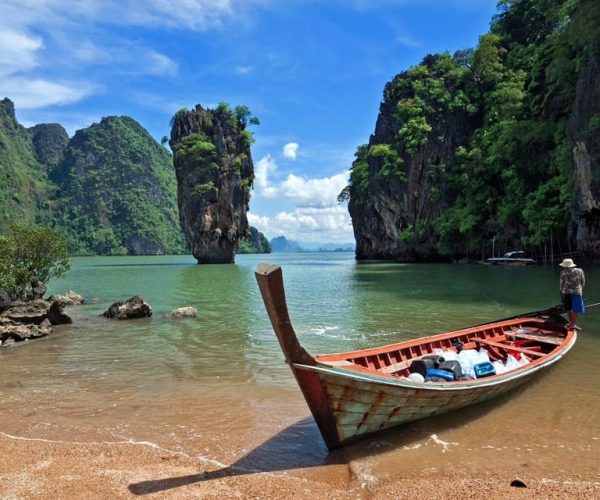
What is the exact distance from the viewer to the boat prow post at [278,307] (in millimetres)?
4605

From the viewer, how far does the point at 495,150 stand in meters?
40.9

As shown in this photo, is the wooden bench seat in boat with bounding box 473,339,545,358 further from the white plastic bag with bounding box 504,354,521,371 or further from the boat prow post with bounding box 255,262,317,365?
the boat prow post with bounding box 255,262,317,365

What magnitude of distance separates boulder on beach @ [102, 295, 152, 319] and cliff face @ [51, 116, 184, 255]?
13200 cm

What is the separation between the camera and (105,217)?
148 meters

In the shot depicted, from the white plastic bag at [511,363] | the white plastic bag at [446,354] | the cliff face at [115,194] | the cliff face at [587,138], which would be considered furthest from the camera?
the cliff face at [115,194]

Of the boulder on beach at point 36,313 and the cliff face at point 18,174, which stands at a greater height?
the cliff face at point 18,174

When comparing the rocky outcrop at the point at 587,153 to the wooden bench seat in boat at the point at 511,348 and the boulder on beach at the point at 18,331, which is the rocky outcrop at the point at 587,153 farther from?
the boulder on beach at the point at 18,331

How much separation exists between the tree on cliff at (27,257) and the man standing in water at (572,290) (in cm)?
1779

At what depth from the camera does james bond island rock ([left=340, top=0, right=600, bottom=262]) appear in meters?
30.4

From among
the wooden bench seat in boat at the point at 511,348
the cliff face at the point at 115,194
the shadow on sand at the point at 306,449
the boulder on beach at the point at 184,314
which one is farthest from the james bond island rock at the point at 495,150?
the cliff face at the point at 115,194

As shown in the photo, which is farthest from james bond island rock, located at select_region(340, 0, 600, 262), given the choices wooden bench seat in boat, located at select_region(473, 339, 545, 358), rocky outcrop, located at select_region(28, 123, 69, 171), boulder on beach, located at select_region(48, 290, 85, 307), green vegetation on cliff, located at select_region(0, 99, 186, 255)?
rocky outcrop, located at select_region(28, 123, 69, 171)

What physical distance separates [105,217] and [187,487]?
157259mm

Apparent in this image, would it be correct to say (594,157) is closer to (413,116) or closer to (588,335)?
(588,335)

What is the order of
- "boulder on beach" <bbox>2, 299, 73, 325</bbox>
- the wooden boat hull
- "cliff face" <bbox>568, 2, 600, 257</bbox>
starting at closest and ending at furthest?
the wooden boat hull < "boulder on beach" <bbox>2, 299, 73, 325</bbox> < "cliff face" <bbox>568, 2, 600, 257</bbox>
